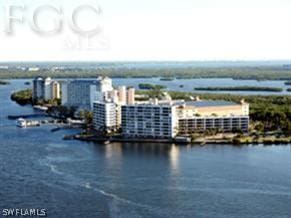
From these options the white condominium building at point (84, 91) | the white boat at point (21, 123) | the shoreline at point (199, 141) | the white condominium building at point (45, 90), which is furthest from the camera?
the white condominium building at point (45, 90)

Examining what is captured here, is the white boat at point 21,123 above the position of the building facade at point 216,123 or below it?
below

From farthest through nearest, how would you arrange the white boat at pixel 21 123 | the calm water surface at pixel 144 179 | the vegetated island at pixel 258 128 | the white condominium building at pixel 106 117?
the white boat at pixel 21 123 < the white condominium building at pixel 106 117 < the vegetated island at pixel 258 128 < the calm water surface at pixel 144 179

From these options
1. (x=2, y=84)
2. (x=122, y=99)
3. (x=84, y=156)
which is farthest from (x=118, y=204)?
(x=2, y=84)

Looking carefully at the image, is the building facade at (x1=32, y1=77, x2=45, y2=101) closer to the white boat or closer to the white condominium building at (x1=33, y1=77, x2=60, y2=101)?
the white condominium building at (x1=33, y1=77, x2=60, y2=101)

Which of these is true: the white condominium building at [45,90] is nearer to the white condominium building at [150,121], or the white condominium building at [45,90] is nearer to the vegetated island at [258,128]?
the vegetated island at [258,128]

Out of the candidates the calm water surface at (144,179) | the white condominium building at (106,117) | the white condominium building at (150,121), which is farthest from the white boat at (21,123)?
the white condominium building at (150,121)

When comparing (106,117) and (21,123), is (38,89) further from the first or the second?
(106,117)

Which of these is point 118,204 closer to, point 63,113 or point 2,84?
point 63,113

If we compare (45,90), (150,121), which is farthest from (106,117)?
(45,90)
